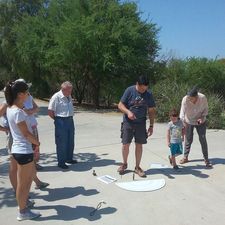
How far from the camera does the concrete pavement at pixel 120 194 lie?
206 inches

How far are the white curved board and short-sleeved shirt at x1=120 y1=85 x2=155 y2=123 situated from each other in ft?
3.45

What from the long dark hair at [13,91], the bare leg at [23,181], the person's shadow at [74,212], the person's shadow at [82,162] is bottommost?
the person's shadow at [74,212]

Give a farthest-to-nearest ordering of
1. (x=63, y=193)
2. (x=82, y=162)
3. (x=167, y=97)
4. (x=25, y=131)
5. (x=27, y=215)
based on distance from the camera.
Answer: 1. (x=167, y=97)
2. (x=82, y=162)
3. (x=63, y=193)
4. (x=27, y=215)
5. (x=25, y=131)

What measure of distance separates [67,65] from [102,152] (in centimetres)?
1180

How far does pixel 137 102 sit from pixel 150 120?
1.67 ft

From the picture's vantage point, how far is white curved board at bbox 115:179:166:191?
633 cm

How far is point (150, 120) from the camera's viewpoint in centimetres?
709

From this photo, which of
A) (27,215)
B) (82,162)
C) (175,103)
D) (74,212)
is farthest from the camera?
(175,103)

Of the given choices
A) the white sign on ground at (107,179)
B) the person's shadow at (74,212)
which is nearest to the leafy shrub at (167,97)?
the white sign on ground at (107,179)

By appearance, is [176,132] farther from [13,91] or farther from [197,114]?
[13,91]

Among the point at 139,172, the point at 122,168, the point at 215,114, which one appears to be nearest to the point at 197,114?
the point at 139,172

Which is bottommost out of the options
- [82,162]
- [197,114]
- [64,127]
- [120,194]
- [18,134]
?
[120,194]

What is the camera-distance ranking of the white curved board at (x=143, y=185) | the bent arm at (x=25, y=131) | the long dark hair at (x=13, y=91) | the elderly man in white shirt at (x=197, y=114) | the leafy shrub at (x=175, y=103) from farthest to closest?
the leafy shrub at (x=175, y=103), the elderly man in white shirt at (x=197, y=114), the white curved board at (x=143, y=185), the long dark hair at (x=13, y=91), the bent arm at (x=25, y=131)

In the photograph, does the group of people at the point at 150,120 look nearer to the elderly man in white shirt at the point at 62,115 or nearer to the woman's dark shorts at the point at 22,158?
the elderly man in white shirt at the point at 62,115
